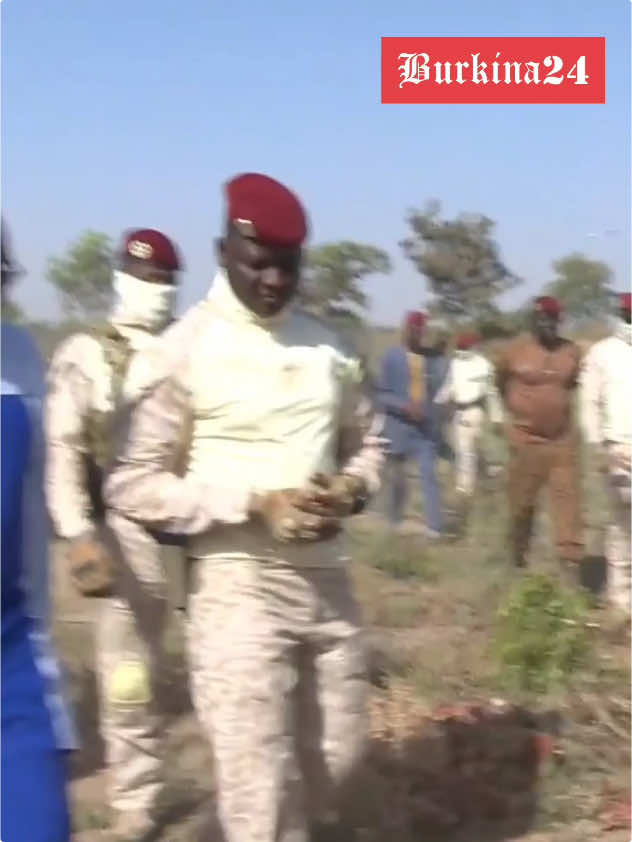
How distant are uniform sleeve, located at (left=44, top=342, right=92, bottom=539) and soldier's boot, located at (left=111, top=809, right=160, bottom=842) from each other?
91 centimetres

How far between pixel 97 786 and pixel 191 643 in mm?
1340

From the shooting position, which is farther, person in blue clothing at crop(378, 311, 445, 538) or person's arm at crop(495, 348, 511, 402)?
person in blue clothing at crop(378, 311, 445, 538)

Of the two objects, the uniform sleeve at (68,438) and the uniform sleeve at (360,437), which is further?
the uniform sleeve at (68,438)

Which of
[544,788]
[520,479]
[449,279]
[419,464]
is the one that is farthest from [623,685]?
[449,279]

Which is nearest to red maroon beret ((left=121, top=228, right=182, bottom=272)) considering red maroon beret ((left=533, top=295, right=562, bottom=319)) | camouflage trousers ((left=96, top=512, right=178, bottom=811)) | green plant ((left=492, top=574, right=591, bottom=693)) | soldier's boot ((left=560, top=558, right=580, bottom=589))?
camouflage trousers ((left=96, top=512, right=178, bottom=811))

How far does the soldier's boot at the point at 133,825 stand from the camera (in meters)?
3.69

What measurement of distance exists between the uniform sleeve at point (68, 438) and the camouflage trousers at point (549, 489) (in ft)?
11.9

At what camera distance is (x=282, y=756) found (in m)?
2.88

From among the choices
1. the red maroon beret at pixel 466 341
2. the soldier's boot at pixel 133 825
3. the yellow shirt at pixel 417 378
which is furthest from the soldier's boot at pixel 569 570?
the soldier's boot at pixel 133 825

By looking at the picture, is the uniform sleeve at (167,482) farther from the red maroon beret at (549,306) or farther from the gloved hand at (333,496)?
the red maroon beret at (549,306)

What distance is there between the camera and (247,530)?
2.88m

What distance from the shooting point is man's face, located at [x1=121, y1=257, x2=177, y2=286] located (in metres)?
3.78

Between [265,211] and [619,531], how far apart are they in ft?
12.1

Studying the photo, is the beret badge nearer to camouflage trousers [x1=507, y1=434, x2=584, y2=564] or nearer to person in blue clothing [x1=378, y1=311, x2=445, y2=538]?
camouflage trousers [x1=507, y1=434, x2=584, y2=564]
